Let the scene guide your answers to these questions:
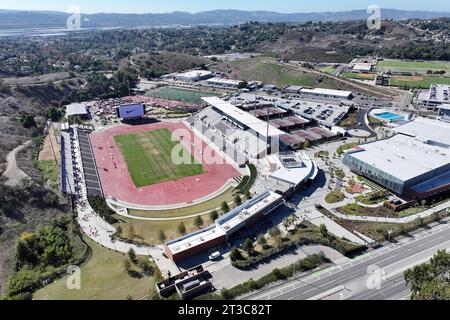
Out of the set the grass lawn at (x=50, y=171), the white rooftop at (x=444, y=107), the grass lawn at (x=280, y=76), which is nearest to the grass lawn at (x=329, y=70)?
the grass lawn at (x=280, y=76)

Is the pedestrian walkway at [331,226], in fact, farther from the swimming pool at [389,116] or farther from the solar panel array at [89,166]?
the swimming pool at [389,116]

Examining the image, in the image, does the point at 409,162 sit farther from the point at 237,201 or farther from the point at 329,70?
the point at 329,70

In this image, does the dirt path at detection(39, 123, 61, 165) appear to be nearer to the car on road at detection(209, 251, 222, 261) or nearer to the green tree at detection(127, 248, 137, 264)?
the green tree at detection(127, 248, 137, 264)

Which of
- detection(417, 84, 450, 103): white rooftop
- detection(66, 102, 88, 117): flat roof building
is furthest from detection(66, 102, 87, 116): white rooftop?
detection(417, 84, 450, 103): white rooftop

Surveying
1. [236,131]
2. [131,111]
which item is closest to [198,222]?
[236,131]
